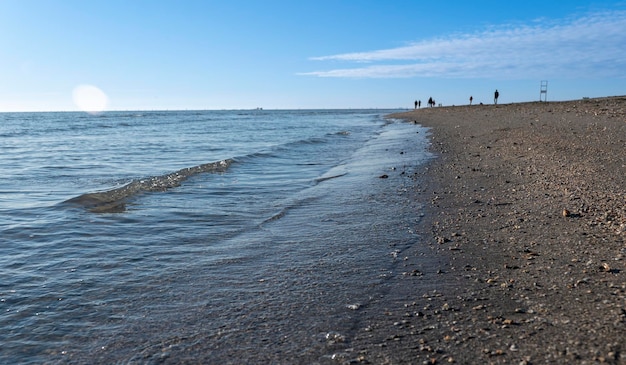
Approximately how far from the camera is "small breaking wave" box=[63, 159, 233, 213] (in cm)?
885

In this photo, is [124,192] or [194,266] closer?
[194,266]

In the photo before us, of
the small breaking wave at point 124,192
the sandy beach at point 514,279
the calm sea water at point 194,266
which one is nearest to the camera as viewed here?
the sandy beach at point 514,279

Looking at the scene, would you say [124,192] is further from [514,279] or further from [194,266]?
[514,279]

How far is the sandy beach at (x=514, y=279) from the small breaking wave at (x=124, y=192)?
597 cm

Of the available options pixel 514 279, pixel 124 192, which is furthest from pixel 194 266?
pixel 124 192

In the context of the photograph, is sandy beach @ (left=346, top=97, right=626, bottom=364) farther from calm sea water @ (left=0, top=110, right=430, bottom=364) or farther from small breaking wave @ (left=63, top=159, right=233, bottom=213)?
small breaking wave @ (left=63, top=159, right=233, bottom=213)

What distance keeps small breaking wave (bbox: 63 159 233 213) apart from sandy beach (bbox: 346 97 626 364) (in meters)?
5.97

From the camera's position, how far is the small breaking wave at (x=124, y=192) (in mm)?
8852

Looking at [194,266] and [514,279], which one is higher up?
[514,279]

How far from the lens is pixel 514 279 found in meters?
4.34

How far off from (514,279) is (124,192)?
8.55 m

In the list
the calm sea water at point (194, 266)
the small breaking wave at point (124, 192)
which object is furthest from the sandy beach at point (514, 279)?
the small breaking wave at point (124, 192)

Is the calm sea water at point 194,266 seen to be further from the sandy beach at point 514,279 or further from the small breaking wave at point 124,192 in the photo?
the sandy beach at point 514,279

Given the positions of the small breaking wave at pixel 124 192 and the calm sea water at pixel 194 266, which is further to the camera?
the small breaking wave at pixel 124 192
